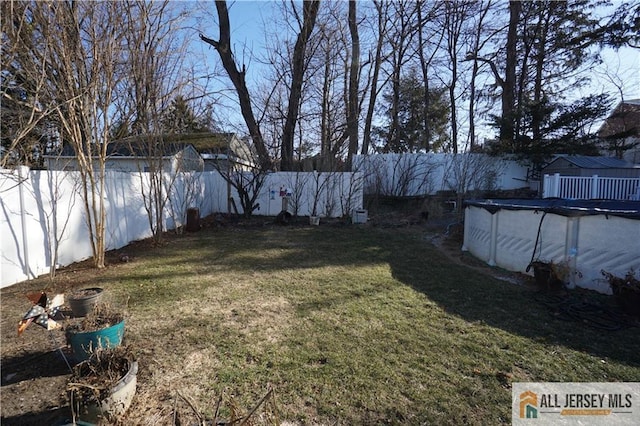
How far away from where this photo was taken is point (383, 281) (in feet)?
15.2

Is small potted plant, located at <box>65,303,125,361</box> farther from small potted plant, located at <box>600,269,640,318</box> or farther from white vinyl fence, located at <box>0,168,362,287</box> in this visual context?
small potted plant, located at <box>600,269,640,318</box>

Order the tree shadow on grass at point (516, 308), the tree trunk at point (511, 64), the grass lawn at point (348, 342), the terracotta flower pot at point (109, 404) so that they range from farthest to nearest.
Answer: the tree trunk at point (511, 64), the tree shadow on grass at point (516, 308), the grass lawn at point (348, 342), the terracotta flower pot at point (109, 404)

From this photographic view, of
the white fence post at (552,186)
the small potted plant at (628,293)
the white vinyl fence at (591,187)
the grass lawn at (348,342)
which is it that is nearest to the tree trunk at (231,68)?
the grass lawn at (348,342)

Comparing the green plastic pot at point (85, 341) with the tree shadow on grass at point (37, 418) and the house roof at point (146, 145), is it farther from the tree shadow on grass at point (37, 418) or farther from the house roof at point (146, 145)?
the house roof at point (146, 145)

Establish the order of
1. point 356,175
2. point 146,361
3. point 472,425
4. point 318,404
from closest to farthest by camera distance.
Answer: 1. point 472,425
2. point 318,404
3. point 146,361
4. point 356,175

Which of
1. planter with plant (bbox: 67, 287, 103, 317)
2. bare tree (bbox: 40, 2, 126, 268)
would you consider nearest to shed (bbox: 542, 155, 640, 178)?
bare tree (bbox: 40, 2, 126, 268)

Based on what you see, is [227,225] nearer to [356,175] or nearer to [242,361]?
[356,175]

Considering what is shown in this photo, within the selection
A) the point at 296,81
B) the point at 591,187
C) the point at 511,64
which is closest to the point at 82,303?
the point at 296,81

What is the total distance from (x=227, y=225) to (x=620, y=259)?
8.99 m

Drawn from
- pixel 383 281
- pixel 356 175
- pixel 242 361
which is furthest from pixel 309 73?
pixel 242 361

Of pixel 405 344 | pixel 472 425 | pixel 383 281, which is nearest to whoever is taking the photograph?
pixel 472 425

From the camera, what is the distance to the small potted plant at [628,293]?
3439 millimetres

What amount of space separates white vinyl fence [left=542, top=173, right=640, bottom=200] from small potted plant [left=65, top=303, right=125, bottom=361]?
37.7 feet

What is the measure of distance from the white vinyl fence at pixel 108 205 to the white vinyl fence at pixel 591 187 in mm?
5978
